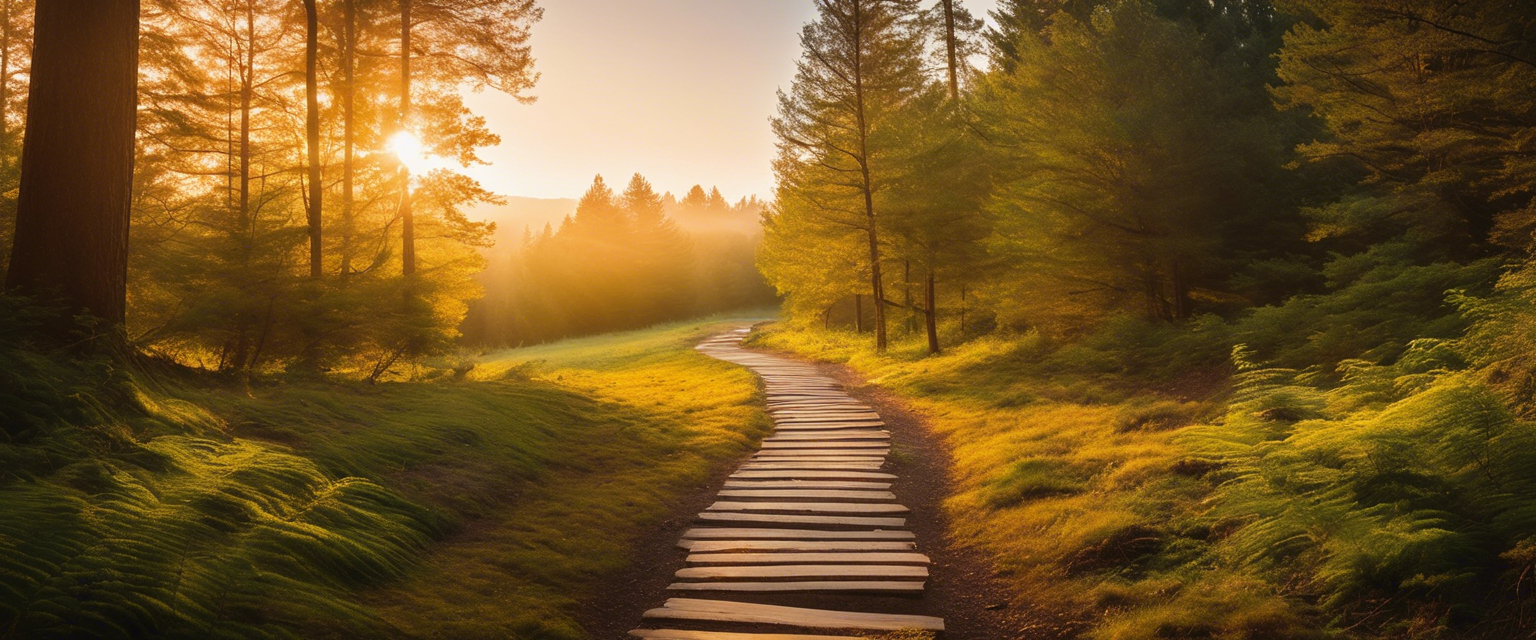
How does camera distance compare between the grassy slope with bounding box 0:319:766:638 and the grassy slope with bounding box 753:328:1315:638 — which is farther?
the grassy slope with bounding box 753:328:1315:638

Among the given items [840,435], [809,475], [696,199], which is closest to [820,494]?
[809,475]

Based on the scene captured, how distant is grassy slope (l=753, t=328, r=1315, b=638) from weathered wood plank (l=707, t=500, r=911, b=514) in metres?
0.69

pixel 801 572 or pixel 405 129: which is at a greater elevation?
pixel 405 129

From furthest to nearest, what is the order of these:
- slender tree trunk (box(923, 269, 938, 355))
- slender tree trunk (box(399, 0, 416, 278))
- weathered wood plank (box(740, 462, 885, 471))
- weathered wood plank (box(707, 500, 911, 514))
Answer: slender tree trunk (box(923, 269, 938, 355)) < slender tree trunk (box(399, 0, 416, 278)) < weathered wood plank (box(740, 462, 885, 471)) < weathered wood plank (box(707, 500, 911, 514))

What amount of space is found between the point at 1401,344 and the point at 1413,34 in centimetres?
489

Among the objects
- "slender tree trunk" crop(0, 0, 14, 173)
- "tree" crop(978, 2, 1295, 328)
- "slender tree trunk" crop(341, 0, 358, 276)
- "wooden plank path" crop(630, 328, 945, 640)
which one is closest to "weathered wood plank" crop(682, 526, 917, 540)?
"wooden plank path" crop(630, 328, 945, 640)

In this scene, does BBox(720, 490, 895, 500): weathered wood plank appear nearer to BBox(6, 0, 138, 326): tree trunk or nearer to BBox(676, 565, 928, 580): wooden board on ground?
BBox(676, 565, 928, 580): wooden board on ground

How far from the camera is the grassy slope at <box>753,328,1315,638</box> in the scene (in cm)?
471

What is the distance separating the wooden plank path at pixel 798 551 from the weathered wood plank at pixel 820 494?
10 mm

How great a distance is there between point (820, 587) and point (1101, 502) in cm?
268

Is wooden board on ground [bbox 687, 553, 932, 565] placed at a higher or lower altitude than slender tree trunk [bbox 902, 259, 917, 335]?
lower

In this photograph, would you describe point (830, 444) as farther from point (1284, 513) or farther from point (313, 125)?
point (313, 125)

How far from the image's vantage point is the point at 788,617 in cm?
525

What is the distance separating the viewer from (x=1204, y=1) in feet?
74.1
